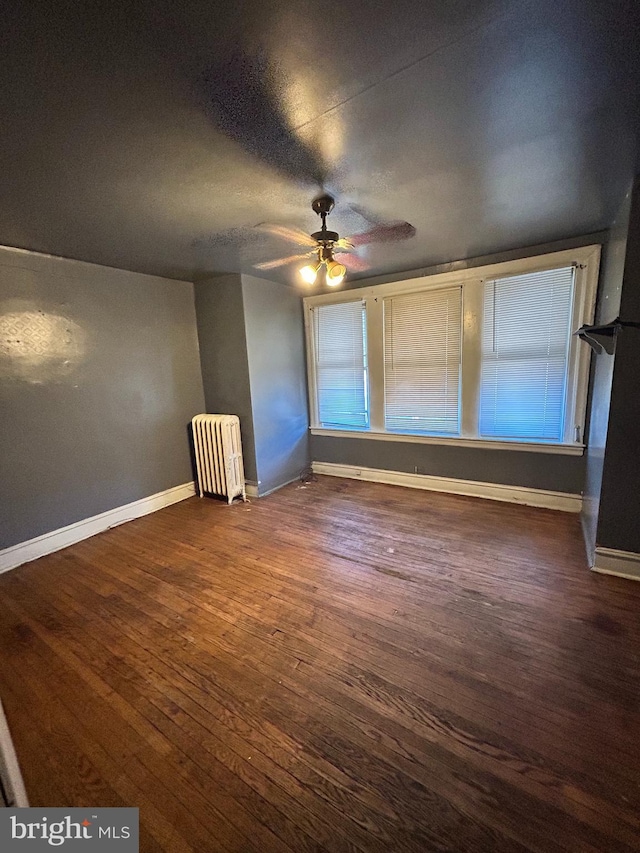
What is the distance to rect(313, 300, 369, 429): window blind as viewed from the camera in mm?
4203

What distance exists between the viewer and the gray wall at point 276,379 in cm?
385

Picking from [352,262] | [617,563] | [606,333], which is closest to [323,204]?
[352,262]

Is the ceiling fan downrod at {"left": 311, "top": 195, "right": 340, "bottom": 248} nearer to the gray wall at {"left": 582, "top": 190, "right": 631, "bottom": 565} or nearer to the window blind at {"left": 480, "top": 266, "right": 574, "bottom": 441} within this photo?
the gray wall at {"left": 582, "top": 190, "right": 631, "bottom": 565}

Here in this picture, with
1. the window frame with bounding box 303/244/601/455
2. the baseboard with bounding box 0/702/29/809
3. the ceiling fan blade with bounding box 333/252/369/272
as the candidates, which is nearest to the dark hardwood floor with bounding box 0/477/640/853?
the baseboard with bounding box 0/702/29/809

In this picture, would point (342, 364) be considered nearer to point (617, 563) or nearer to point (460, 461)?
point (460, 461)

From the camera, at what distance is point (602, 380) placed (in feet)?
8.60

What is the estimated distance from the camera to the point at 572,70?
120 centimetres

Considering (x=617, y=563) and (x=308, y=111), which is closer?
(x=308, y=111)

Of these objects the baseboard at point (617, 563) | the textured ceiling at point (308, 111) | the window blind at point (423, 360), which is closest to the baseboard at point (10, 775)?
the textured ceiling at point (308, 111)

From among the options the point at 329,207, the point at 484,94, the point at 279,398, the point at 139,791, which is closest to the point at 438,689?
the point at 139,791

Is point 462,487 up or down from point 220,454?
down

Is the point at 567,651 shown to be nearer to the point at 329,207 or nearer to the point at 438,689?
the point at 438,689

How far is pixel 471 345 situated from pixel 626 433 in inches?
63.7

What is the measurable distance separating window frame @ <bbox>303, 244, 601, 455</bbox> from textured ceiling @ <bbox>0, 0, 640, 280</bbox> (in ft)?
2.43
